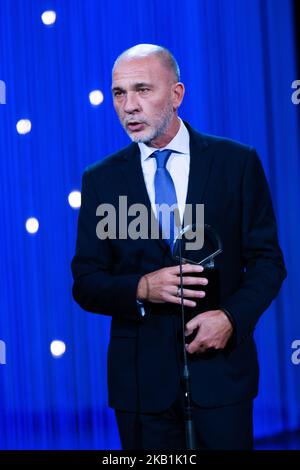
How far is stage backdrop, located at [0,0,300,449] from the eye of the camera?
3.35m

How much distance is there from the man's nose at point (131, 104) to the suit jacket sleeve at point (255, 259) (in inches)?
11.3

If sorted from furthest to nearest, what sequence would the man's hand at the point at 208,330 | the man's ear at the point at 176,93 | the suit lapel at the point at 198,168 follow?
the man's ear at the point at 176,93, the suit lapel at the point at 198,168, the man's hand at the point at 208,330

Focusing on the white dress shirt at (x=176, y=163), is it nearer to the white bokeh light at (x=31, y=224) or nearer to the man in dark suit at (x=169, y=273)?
the man in dark suit at (x=169, y=273)

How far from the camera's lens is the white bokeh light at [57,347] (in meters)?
3.40

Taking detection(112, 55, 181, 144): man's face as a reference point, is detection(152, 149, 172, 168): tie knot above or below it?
below

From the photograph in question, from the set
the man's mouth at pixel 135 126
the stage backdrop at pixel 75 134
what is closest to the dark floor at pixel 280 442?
the stage backdrop at pixel 75 134

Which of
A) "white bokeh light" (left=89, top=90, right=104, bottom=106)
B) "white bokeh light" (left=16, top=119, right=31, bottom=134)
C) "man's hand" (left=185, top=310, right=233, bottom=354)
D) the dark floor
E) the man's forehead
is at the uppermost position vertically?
"white bokeh light" (left=89, top=90, right=104, bottom=106)

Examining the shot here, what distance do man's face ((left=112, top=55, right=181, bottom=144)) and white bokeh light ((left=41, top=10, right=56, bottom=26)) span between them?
150 cm

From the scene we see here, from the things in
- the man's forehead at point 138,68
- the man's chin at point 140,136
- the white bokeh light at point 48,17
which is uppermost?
the white bokeh light at point 48,17

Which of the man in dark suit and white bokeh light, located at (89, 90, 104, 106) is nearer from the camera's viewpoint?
the man in dark suit

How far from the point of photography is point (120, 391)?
1911 mm

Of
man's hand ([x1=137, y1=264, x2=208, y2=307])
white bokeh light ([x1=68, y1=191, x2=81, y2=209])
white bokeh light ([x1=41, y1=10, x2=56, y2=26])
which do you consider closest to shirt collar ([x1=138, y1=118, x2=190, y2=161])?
man's hand ([x1=137, y1=264, x2=208, y2=307])

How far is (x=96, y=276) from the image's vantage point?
1918 mm

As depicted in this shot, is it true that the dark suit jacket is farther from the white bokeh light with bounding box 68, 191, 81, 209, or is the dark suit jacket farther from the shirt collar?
the white bokeh light with bounding box 68, 191, 81, 209
